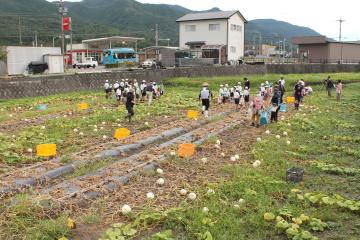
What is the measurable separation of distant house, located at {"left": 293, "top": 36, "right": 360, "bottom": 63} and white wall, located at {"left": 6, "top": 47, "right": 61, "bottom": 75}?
39.8m

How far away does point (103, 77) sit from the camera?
35375 millimetres

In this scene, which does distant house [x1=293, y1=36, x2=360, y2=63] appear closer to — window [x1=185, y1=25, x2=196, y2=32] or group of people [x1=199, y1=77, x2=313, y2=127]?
window [x1=185, y1=25, x2=196, y2=32]

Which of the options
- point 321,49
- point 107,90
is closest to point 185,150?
point 107,90

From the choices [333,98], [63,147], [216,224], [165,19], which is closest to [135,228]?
[216,224]

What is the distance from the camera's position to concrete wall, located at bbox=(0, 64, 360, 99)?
29.6m

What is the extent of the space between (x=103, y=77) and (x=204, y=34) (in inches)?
1153

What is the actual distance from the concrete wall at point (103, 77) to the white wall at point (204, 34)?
558 inches

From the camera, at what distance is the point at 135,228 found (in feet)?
23.5

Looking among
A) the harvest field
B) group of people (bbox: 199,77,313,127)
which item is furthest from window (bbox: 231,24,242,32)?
the harvest field

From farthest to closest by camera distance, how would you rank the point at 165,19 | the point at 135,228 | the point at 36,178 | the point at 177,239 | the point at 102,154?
1. the point at 165,19
2. the point at 102,154
3. the point at 36,178
4. the point at 135,228
5. the point at 177,239

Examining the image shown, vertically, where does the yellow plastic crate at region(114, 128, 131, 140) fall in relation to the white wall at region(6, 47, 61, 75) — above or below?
below

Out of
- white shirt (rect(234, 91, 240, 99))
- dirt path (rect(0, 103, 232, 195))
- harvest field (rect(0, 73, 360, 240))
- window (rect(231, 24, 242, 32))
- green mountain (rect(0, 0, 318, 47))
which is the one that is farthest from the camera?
green mountain (rect(0, 0, 318, 47))

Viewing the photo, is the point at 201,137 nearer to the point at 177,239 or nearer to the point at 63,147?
the point at 63,147

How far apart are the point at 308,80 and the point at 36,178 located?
35036mm
